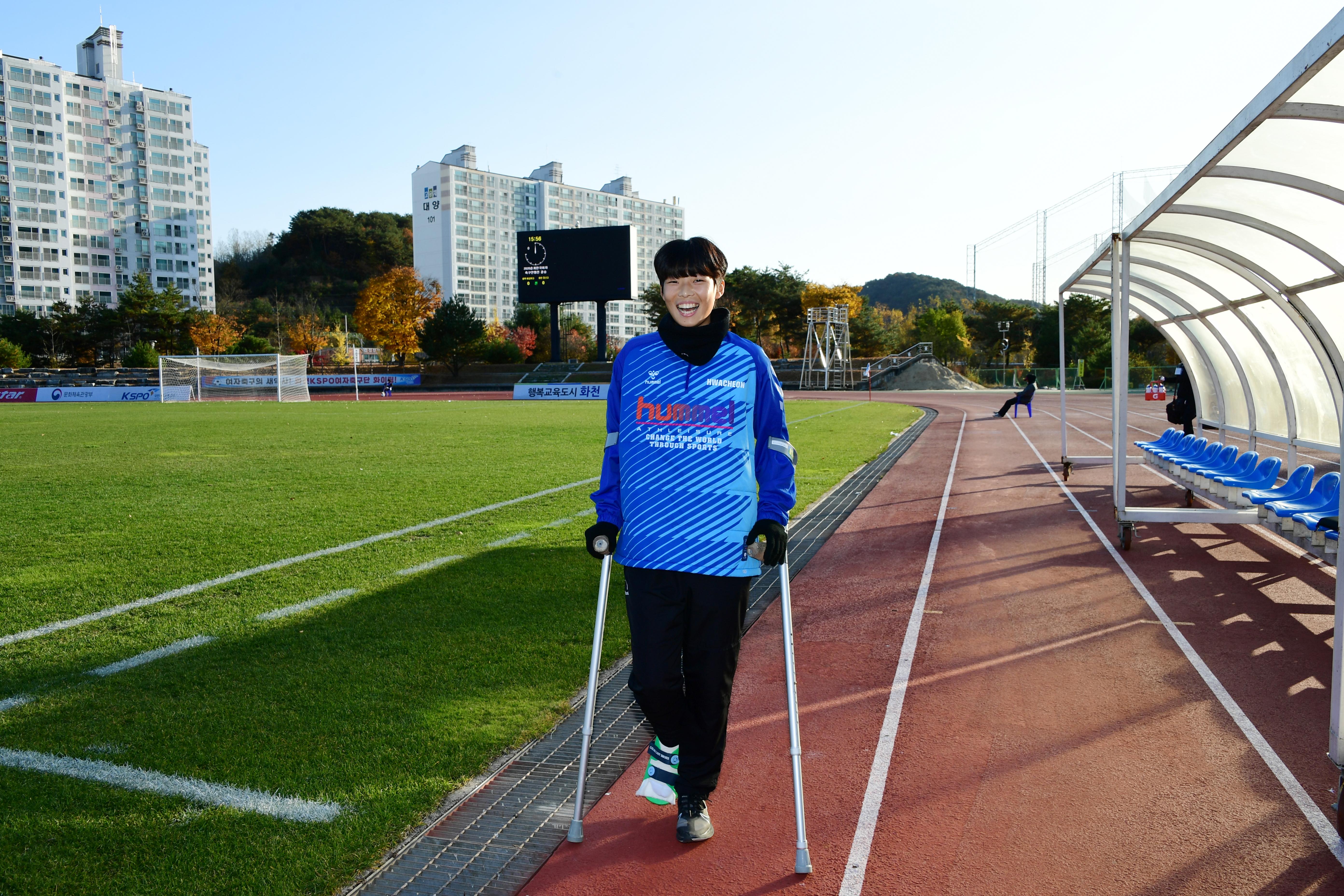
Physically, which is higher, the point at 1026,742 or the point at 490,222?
the point at 490,222

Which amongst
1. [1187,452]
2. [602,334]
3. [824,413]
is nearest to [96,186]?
[602,334]

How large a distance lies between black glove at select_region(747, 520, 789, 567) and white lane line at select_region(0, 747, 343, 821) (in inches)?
74.0

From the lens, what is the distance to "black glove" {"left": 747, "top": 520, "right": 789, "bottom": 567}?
2.98 metres

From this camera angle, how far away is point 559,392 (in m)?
50.2

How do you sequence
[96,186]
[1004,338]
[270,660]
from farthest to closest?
[96,186]
[1004,338]
[270,660]

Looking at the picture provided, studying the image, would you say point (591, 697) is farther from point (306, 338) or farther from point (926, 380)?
point (306, 338)

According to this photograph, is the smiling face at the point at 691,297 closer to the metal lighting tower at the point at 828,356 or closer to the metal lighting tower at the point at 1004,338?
the metal lighting tower at the point at 828,356

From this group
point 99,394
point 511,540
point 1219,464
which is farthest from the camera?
point 99,394

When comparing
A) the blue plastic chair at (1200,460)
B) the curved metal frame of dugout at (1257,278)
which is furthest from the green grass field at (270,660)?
the blue plastic chair at (1200,460)

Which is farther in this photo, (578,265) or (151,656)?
(578,265)

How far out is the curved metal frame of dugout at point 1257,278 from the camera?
14.2ft

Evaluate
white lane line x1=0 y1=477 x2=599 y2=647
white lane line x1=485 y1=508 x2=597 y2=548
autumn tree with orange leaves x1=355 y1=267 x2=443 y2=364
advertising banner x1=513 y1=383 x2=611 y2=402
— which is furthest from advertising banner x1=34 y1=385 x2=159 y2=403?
white lane line x1=485 y1=508 x2=597 y2=548

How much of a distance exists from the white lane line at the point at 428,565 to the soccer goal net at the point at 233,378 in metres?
43.2

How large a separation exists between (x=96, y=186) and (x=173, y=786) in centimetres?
12574
